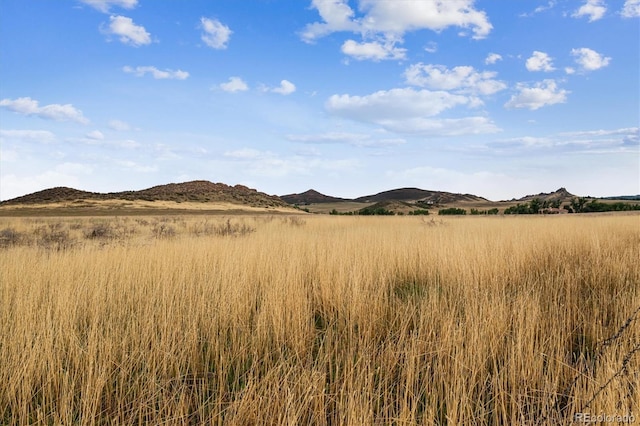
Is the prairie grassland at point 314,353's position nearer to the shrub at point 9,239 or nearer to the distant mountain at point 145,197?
the shrub at point 9,239

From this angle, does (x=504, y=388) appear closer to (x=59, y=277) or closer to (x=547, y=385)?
(x=547, y=385)

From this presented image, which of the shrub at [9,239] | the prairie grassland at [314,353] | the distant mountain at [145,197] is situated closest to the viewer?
the prairie grassland at [314,353]

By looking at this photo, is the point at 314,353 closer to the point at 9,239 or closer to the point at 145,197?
the point at 9,239

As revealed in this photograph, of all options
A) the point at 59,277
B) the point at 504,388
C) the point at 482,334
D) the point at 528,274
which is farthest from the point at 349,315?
the point at 59,277

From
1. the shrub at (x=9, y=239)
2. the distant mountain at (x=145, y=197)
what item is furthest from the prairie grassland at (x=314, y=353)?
the distant mountain at (x=145, y=197)

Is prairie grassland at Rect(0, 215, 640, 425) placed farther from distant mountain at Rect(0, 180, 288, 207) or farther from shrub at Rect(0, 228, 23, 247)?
distant mountain at Rect(0, 180, 288, 207)

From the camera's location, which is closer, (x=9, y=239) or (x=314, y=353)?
(x=314, y=353)

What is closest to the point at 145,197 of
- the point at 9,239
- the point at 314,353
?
the point at 9,239

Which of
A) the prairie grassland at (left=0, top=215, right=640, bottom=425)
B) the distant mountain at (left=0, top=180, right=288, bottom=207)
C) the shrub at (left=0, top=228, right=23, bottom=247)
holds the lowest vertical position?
the prairie grassland at (left=0, top=215, right=640, bottom=425)

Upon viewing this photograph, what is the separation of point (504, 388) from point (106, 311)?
→ 3.86 m

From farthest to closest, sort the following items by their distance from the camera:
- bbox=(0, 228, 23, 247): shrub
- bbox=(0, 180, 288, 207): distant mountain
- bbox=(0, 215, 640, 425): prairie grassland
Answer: bbox=(0, 180, 288, 207): distant mountain < bbox=(0, 228, 23, 247): shrub < bbox=(0, 215, 640, 425): prairie grassland

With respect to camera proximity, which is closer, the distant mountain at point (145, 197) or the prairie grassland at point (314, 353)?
the prairie grassland at point (314, 353)

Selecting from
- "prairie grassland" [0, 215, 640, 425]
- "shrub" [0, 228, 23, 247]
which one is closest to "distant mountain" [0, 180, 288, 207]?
"shrub" [0, 228, 23, 247]

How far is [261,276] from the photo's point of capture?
509 centimetres
